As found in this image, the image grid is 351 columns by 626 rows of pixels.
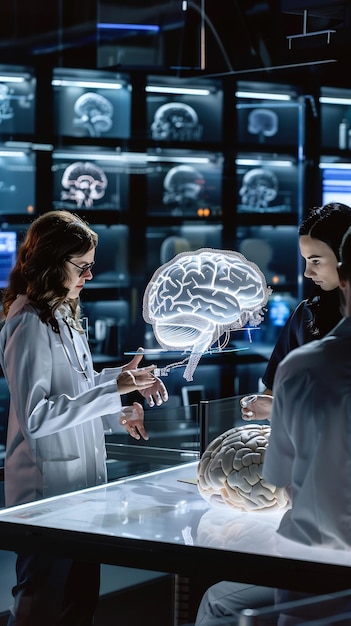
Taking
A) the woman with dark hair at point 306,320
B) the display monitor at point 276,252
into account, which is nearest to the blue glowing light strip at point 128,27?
the display monitor at point 276,252

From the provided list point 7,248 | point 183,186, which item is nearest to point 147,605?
point 7,248

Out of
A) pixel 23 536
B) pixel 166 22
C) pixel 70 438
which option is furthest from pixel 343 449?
pixel 166 22

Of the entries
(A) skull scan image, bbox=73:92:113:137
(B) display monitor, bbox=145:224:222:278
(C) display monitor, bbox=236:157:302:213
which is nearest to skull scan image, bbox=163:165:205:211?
(B) display monitor, bbox=145:224:222:278

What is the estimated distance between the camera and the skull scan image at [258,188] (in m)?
6.58

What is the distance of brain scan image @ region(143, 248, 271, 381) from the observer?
8.40 feet

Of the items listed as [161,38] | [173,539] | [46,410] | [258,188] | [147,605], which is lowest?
[147,605]

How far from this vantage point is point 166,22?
20.8ft

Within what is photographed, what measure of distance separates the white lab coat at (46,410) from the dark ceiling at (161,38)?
379 centimetres

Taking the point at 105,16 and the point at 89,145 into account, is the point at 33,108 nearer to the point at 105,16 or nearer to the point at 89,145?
the point at 89,145

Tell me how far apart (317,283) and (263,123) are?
4128 mm

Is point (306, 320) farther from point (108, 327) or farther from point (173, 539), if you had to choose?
point (108, 327)

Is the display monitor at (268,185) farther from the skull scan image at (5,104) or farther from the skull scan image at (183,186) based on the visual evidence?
the skull scan image at (5,104)

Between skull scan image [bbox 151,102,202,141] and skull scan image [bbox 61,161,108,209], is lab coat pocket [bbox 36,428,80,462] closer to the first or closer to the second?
skull scan image [bbox 61,161,108,209]

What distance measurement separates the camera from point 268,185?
6.60 metres
